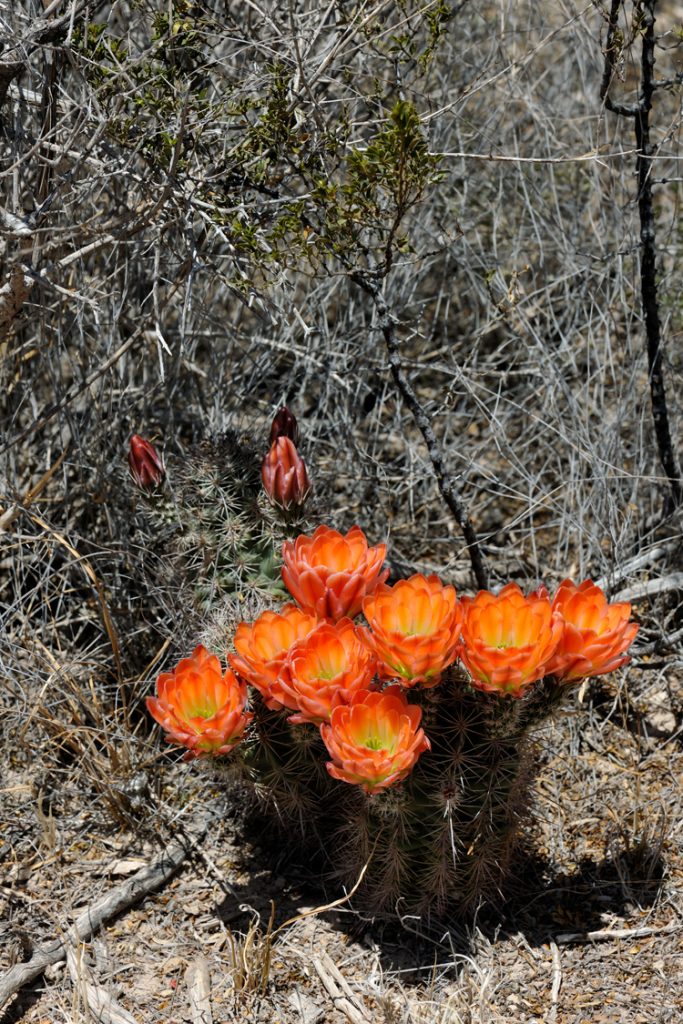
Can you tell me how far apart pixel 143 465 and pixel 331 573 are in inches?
24.9

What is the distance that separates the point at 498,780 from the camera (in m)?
2.10

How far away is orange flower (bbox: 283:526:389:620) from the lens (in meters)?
2.13

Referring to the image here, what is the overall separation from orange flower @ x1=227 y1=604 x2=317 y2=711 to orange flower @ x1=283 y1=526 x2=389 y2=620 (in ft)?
0.18

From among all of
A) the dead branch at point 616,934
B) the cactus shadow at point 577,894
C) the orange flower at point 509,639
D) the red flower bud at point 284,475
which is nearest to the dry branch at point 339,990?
the cactus shadow at point 577,894

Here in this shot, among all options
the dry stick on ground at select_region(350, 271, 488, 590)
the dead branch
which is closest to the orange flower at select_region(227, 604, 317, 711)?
the dry stick on ground at select_region(350, 271, 488, 590)

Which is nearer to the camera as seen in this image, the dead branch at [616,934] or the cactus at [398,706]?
the cactus at [398,706]

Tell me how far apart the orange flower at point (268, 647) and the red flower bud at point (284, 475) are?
1.16ft

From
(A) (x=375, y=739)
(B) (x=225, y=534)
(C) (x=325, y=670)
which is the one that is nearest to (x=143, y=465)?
Answer: (B) (x=225, y=534)

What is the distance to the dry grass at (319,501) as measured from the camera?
88.1 inches

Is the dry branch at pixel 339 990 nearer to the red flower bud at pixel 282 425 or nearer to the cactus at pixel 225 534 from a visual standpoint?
the cactus at pixel 225 534

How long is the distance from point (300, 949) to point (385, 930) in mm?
186

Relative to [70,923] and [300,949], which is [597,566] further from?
[70,923]

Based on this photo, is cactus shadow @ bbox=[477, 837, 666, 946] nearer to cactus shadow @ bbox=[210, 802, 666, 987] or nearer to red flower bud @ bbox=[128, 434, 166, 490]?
cactus shadow @ bbox=[210, 802, 666, 987]

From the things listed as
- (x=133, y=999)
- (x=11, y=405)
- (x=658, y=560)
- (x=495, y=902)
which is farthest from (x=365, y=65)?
(x=133, y=999)
